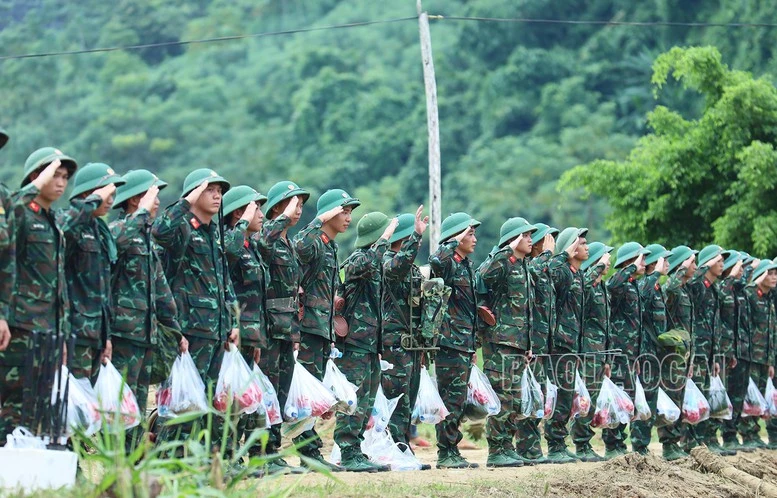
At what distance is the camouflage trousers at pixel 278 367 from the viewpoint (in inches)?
401

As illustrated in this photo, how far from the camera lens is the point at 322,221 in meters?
10.6

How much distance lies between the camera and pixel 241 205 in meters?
10.0

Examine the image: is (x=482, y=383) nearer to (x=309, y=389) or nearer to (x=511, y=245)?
(x=511, y=245)

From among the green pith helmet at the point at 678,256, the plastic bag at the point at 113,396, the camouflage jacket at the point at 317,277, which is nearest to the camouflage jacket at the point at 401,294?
the camouflage jacket at the point at 317,277

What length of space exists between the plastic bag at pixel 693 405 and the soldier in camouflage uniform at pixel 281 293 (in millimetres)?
5466

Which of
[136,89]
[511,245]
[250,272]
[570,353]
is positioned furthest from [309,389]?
[136,89]

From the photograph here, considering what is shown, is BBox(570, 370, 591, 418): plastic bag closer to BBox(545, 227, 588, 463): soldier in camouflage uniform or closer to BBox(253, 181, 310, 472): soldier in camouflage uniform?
BBox(545, 227, 588, 463): soldier in camouflage uniform

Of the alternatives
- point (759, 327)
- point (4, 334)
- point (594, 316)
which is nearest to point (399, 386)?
point (594, 316)

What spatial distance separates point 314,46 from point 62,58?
12.4 meters

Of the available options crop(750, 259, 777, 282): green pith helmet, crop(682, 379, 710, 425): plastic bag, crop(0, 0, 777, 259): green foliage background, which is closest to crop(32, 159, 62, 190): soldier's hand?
crop(682, 379, 710, 425): plastic bag

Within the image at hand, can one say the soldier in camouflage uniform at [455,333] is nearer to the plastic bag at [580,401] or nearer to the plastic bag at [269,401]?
the plastic bag at [580,401]

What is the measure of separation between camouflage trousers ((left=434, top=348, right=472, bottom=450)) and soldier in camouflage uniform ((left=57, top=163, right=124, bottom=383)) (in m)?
3.82

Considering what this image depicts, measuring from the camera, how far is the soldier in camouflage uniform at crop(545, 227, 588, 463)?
12.8 meters

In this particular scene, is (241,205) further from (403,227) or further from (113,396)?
(113,396)
